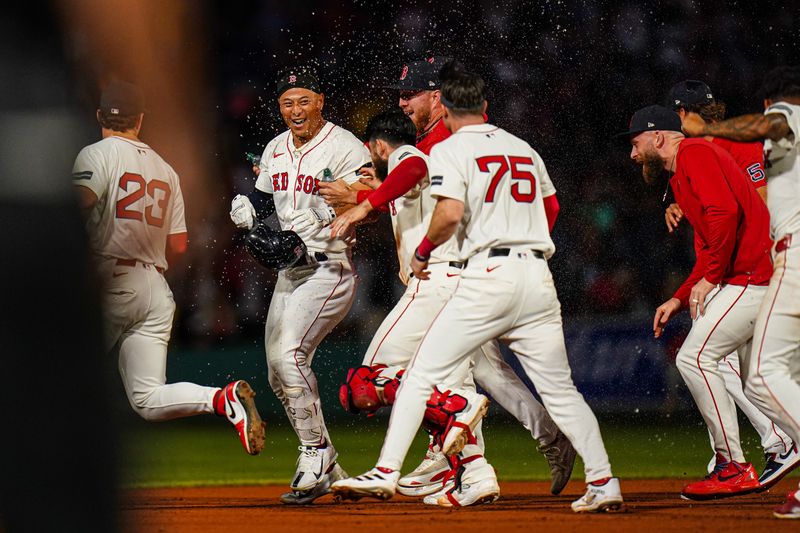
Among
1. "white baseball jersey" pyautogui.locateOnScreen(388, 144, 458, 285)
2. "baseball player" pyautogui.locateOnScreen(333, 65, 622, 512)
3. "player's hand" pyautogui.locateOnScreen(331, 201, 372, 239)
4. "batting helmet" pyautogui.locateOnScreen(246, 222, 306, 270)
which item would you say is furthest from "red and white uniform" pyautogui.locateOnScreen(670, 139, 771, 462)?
"batting helmet" pyautogui.locateOnScreen(246, 222, 306, 270)

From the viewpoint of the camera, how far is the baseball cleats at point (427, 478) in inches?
218

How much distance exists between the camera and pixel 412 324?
5.01 m

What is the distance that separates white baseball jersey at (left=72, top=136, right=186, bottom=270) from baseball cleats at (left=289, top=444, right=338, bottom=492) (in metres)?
1.20

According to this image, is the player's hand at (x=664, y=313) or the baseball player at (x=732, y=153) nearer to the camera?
the player's hand at (x=664, y=313)

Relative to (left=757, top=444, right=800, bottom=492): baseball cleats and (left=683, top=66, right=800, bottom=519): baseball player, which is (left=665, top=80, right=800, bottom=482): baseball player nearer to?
(left=757, top=444, right=800, bottom=492): baseball cleats

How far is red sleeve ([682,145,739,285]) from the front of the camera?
486 cm

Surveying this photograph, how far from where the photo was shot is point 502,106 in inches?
421

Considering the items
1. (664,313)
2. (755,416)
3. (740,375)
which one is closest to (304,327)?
(664,313)

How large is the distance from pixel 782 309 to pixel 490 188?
1284 mm

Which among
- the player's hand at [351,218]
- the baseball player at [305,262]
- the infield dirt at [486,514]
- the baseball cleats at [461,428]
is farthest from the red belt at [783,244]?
the baseball player at [305,262]

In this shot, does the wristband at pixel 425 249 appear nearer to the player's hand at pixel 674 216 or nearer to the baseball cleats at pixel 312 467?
the baseball cleats at pixel 312 467

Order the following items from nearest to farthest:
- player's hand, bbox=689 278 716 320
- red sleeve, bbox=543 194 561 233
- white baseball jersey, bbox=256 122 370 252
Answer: red sleeve, bbox=543 194 561 233 → player's hand, bbox=689 278 716 320 → white baseball jersey, bbox=256 122 370 252

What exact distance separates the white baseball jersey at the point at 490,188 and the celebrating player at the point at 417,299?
32 cm

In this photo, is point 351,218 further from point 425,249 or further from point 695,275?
point 695,275
